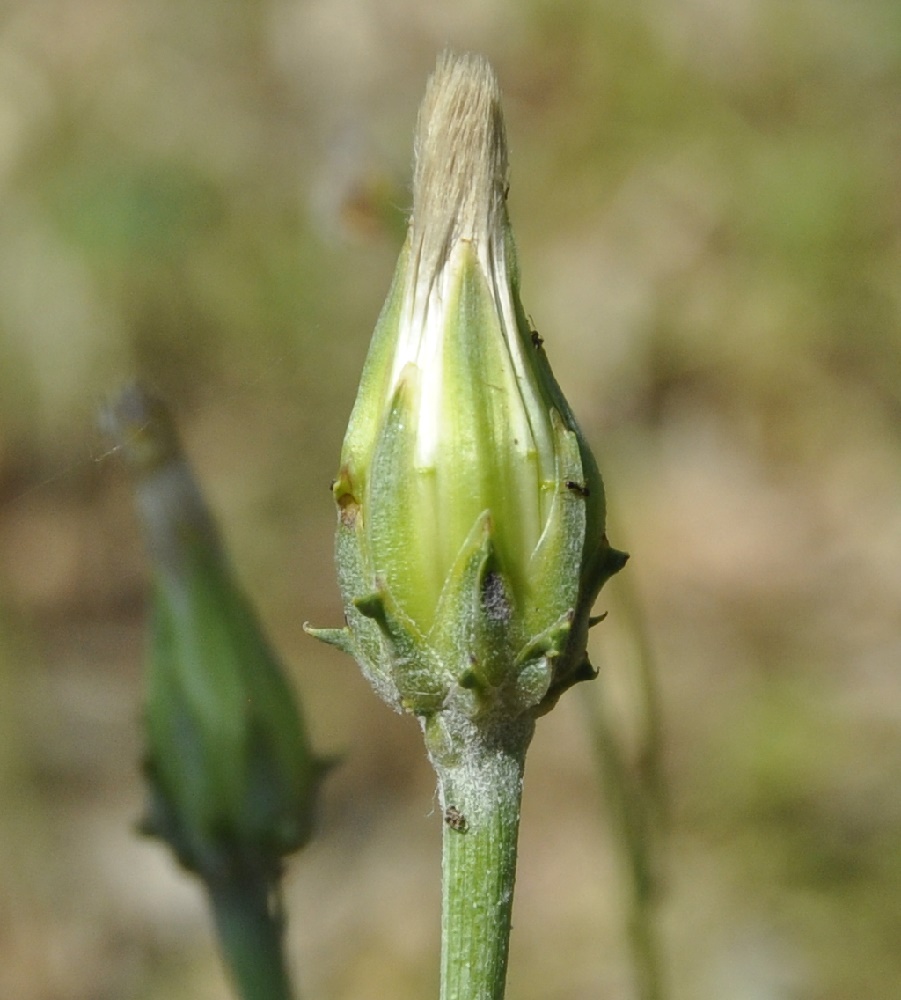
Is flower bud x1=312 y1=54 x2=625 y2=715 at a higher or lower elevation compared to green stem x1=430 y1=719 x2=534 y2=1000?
higher

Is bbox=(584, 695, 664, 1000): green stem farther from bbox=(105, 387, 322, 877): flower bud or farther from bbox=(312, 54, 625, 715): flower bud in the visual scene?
bbox=(312, 54, 625, 715): flower bud

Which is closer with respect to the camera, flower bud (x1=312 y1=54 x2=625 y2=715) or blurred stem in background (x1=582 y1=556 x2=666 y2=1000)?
flower bud (x1=312 y1=54 x2=625 y2=715)

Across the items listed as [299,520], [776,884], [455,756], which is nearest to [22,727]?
[299,520]

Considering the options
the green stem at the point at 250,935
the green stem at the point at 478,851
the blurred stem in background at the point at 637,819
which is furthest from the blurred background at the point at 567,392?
the green stem at the point at 478,851

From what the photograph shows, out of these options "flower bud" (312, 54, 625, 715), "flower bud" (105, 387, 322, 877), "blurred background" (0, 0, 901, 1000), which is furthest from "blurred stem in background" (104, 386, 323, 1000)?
"blurred background" (0, 0, 901, 1000)

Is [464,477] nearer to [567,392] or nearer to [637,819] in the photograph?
[637,819]

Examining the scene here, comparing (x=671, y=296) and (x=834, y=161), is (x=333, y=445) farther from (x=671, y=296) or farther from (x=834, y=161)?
(x=834, y=161)

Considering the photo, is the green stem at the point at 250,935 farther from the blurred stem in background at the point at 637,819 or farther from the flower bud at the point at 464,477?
the flower bud at the point at 464,477
